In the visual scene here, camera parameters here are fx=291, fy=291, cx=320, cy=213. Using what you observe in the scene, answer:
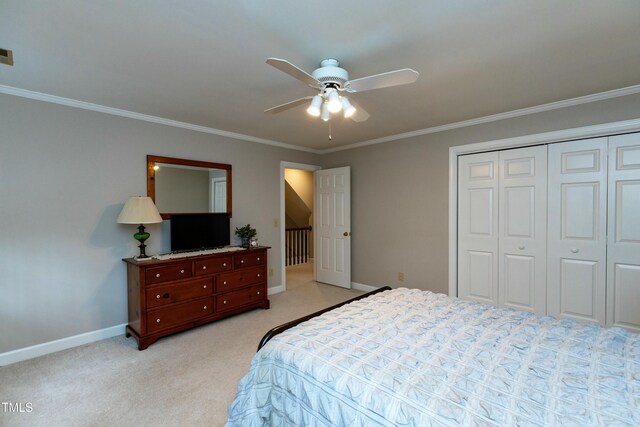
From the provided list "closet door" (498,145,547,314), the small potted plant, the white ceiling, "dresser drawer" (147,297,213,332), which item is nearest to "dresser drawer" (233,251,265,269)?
the small potted plant

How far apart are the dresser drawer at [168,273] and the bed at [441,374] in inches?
71.7

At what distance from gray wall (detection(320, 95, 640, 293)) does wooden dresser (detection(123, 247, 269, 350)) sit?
178cm

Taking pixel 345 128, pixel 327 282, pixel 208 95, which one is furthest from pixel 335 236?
pixel 208 95

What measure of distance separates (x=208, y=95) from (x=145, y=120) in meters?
1.12

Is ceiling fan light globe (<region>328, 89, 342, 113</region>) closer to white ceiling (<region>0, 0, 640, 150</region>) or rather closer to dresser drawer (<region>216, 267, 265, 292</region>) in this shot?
white ceiling (<region>0, 0, 640, 150</region>)

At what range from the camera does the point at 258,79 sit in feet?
7.68

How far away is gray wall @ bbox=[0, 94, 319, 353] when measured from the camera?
257cm

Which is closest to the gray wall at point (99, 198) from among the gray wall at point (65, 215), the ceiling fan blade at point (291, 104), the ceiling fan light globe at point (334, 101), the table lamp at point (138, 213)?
the gray wall at point (65, 215)

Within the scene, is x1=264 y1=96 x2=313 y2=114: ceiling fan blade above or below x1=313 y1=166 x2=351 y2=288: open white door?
above

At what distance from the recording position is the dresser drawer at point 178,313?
287 centimetres

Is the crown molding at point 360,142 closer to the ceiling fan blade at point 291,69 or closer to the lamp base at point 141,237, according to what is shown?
the lamp base at point 141,237

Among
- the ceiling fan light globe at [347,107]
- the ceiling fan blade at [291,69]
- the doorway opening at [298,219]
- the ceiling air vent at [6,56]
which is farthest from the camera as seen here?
the doorway opening at [298,219]

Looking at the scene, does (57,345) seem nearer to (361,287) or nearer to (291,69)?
(291,69)

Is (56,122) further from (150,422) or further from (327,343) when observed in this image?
(327,343)
